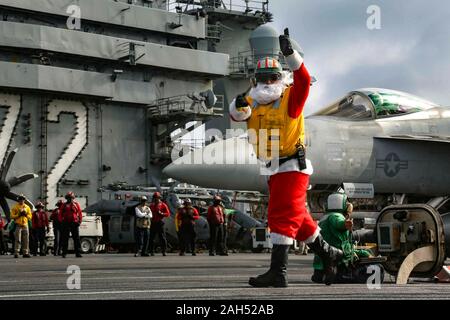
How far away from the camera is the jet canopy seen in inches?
495

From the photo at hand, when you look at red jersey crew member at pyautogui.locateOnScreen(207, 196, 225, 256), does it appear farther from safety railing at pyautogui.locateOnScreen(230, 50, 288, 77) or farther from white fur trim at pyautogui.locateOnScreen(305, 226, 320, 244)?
safety railing at pyautogui.locateOnScreen(230, 50, 288, 77)

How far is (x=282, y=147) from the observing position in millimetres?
7398

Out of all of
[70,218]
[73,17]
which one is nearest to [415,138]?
[70,218]

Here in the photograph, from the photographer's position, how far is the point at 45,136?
1686 inches

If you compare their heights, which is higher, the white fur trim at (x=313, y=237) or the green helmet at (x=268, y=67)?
the green helmet at (x=268, y=67)

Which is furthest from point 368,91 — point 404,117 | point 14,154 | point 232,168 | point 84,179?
point 84,179

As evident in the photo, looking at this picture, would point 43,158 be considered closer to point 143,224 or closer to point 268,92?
point 143,224

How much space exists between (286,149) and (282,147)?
0.04 meters

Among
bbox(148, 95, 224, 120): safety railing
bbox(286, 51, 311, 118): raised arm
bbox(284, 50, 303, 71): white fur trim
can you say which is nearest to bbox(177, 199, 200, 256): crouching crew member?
bbox(286, 51, 311, 118): raised arm

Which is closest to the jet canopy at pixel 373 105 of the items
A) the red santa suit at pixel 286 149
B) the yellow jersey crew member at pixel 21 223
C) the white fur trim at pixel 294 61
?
the red santa suit at pixel 286 149

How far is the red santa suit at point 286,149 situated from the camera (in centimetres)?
720

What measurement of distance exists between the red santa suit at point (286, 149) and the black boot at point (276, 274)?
9cm

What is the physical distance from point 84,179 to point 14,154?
5.26 meters

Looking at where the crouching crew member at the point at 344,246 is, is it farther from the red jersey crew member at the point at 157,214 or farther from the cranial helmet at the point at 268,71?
the red jersey crew member at the point at 157,214
